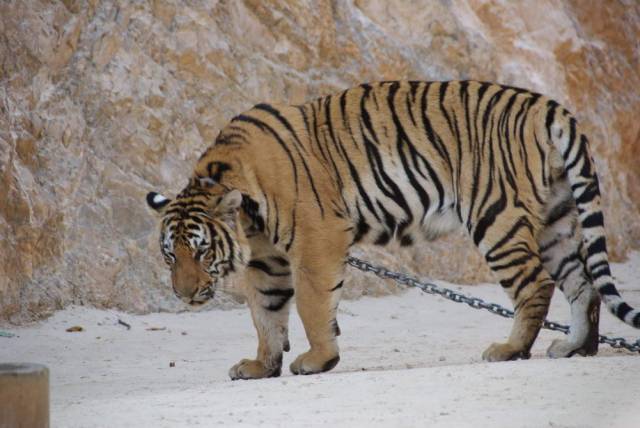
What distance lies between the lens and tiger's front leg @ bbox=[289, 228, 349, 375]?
5.82 m

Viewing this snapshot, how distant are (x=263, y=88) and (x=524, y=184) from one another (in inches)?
160

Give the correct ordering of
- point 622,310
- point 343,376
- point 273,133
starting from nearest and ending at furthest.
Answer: point 343,376 < point 622,310 < point 273,133

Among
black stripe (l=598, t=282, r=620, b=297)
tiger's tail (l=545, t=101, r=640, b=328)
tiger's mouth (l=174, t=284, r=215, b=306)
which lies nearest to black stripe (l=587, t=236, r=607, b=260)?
tiger's tail (l=545, t=101, r=640, b=328)

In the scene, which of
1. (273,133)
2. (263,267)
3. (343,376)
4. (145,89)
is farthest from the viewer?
(145,89)

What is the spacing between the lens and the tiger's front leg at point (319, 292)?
5824mm

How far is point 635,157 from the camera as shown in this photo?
1233 centimetres

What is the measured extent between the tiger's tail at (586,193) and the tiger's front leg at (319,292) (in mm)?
1250

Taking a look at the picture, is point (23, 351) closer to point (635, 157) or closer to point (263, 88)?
point (263, 88)

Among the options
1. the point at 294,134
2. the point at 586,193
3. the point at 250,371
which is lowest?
the point at 250,371

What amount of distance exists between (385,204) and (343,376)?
123 cm

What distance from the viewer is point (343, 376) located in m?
5.34

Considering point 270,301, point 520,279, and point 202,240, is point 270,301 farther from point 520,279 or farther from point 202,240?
point 520,279

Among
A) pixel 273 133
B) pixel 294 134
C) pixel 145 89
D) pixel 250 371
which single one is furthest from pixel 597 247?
pixel 145 89

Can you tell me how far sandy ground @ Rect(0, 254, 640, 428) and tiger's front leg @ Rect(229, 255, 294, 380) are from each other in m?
0.16
